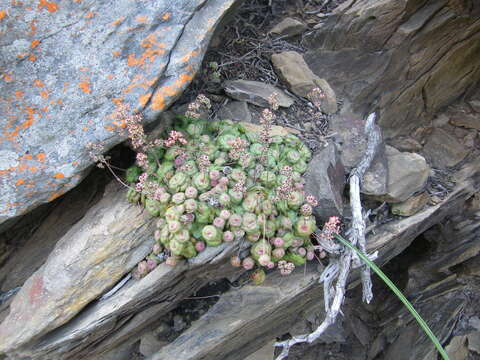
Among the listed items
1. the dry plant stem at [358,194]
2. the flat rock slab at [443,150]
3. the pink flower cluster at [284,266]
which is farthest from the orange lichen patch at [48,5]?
the flat rock slab at [443,150]

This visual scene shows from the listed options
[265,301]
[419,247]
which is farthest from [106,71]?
[419,247]

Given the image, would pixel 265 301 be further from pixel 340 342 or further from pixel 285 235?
pixel 340 342

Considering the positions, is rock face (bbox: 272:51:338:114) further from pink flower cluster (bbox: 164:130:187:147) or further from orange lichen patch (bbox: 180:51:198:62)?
pink flower cluster (bbox: 164:130:187:147)

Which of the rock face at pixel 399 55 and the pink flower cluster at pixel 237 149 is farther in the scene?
the rock face at pixel 399 55

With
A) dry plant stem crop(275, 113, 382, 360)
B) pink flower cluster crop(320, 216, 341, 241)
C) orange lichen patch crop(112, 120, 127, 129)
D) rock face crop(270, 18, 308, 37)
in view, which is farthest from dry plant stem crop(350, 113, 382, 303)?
orange lichen patch crop(112, 120, 127, 129)

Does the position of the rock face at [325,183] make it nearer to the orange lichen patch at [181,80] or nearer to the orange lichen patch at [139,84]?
the orange lichen patch at [181,80]

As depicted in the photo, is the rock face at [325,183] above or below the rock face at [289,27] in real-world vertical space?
below

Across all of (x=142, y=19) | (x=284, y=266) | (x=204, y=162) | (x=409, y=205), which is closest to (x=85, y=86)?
(x=142, y=19)
